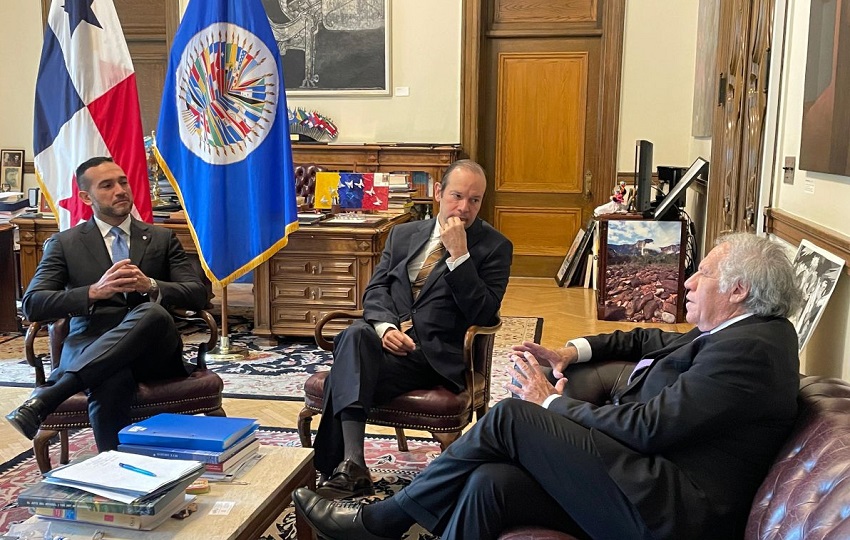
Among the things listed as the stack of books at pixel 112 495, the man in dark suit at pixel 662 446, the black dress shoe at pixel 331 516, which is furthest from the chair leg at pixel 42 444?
the man in dark suit at pixel 662 446

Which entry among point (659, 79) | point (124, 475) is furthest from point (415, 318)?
point (659, 79)

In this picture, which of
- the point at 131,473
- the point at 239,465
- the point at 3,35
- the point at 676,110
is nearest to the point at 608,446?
the point at 239,465

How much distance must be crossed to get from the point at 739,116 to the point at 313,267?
2.72m

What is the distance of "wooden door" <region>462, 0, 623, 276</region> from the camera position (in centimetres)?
789

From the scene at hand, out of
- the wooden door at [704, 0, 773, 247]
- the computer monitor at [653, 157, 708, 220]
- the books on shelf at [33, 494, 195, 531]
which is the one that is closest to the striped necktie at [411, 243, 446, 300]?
the books on shelf at [33, 494, 195, 531]

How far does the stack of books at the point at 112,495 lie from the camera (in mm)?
1895

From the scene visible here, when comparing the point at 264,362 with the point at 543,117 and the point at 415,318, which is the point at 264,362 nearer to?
the point at 415,318

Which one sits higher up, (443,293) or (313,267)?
(443,293)

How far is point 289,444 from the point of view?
11.6 feet

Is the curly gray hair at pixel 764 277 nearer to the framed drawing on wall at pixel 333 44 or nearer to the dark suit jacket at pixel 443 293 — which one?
the dark suit jacket at pixel 443 293

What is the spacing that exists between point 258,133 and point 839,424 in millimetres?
3667

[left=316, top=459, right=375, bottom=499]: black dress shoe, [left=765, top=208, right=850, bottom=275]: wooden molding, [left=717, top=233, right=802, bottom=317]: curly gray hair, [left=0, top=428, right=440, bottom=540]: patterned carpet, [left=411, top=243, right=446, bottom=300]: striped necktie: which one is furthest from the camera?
[left=411, top=243, right=446, bottom=300]: striped necktie

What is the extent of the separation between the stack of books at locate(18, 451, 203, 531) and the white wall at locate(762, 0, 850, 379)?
6.65 feet

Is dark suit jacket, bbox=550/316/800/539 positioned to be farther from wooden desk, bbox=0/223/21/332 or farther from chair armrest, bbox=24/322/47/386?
wooden desk, bbox=0/223/21/332
